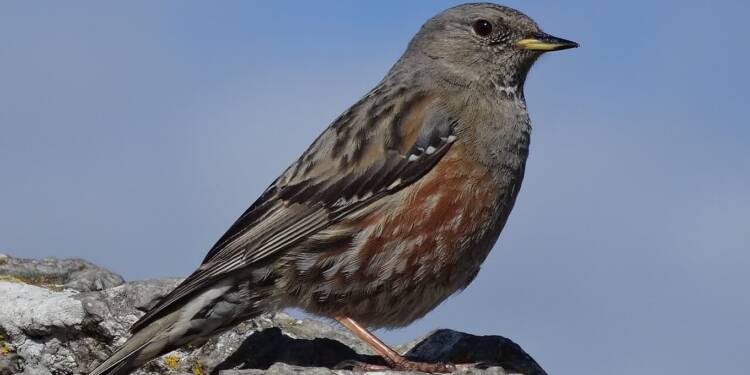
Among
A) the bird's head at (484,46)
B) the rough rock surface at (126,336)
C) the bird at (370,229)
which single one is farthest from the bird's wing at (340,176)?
the bird's head at (484,46)

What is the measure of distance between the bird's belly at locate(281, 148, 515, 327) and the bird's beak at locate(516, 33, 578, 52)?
5.83ft

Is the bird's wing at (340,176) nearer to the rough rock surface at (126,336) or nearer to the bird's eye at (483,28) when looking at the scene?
the rough rock surface at (126,336)

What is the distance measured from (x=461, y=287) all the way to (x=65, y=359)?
113 inches

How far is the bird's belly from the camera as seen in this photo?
7375mm

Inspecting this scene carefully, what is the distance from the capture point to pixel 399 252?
7363 mm

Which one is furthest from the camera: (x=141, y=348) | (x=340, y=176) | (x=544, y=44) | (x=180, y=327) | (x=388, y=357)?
(x=544, y=44)

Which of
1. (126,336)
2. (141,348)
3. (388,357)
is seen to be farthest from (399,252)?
(126,336)

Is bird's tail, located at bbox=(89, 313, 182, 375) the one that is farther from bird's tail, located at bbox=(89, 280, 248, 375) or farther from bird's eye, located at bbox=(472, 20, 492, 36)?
bird's eye, located at bbox=(472, 20, 492, 36)

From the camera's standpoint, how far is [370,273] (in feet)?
24.3

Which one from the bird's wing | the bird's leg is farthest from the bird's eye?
the bird's leg

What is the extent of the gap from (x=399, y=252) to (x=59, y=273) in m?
2.94

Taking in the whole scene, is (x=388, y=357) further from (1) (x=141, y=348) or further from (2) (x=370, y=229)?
(1) (x=141, y=348)

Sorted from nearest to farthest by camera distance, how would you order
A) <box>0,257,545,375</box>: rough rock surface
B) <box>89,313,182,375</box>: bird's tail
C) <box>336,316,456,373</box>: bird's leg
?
<box>89,313,182,375</box>: bird's tail < <box>336,316,456,373</box>: bird's leg < <box>0,257,545,375</box>: rough rock surface

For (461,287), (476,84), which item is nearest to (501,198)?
(461,287)
